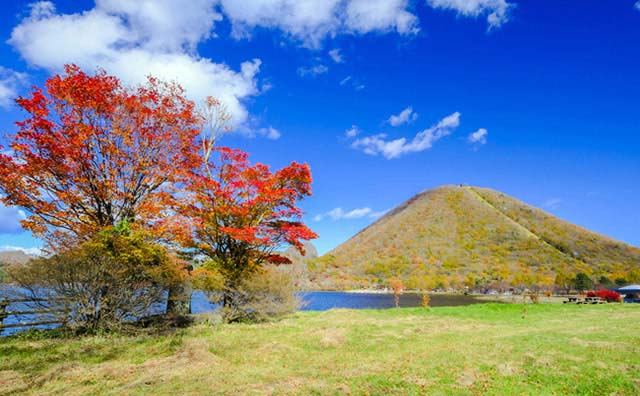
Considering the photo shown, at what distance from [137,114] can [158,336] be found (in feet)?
26.8

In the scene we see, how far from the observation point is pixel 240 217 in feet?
50.0

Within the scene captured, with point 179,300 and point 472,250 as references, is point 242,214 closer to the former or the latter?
point 179,300

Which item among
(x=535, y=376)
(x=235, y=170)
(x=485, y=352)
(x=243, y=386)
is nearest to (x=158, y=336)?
(x=243, y=386)

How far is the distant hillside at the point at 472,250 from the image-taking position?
84.4m

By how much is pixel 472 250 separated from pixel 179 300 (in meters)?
103

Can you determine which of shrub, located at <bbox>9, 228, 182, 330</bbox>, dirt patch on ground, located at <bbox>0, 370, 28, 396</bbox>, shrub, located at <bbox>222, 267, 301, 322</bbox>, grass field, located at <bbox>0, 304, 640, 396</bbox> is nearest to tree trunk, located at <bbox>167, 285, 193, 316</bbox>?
shrub, located at <bbox>9, 228, 182, 330</bbox>

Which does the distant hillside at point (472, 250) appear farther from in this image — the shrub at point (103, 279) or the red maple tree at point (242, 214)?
the shrub at point (103, 279)

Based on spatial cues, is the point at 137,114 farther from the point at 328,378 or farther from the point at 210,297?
the point at 328,378

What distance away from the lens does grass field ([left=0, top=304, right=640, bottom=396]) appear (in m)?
6.00

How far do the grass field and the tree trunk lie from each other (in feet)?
4.06

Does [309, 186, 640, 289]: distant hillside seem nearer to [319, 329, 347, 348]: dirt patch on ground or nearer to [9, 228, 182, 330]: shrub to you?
[319, 329, 347, 348]: dirt patch on ground

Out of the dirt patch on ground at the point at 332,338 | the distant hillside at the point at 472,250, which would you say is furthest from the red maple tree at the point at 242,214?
the distant hillside at the point at 472,250

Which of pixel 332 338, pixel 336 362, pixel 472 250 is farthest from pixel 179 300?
pixel 472 250

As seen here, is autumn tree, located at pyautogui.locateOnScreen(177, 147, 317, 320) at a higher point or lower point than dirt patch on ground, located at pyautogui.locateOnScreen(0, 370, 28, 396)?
higher
